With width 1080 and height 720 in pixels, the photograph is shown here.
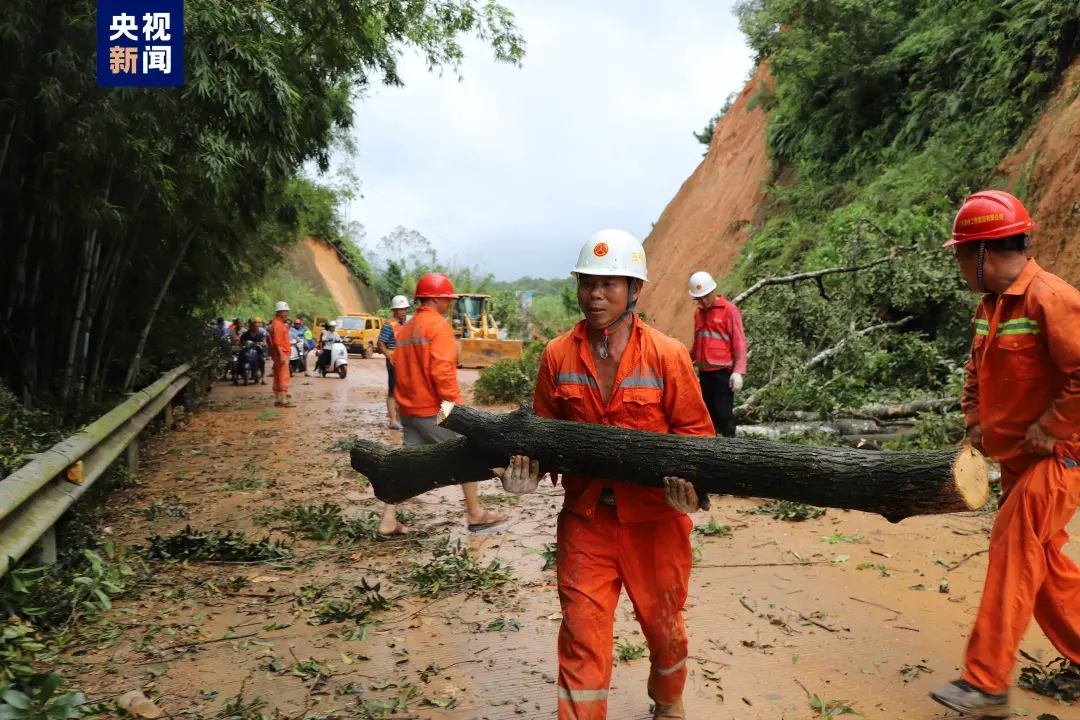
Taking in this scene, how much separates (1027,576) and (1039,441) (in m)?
0.53

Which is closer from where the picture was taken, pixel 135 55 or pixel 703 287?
pixel 135 55

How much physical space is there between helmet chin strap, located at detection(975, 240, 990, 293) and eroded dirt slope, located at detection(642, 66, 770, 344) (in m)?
16.7

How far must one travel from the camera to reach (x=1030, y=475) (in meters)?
3.25

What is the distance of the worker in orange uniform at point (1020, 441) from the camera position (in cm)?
315

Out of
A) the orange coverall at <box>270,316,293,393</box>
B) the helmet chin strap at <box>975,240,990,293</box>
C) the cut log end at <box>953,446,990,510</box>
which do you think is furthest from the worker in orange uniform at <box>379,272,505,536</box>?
the orange coverall at <box>270,316,293,393</box>

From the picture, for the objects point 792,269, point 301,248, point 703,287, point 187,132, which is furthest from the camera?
point 301,248

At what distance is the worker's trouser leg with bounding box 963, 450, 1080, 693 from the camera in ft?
10.4

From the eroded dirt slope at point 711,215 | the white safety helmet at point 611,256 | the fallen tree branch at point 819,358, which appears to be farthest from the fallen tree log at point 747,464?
the eroded dirt slope at point 711,215

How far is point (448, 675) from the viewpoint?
3936 mm

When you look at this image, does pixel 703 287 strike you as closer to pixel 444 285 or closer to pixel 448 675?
pixel 444 285

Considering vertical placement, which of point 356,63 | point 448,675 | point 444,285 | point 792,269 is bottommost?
point 448,675

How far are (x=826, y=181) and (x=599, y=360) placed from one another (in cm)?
1680

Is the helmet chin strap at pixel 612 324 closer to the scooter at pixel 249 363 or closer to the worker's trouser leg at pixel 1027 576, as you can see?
the worker's trouser leg at pixel 1027 576

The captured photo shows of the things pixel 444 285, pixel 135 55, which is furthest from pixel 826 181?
pixel 135 55
